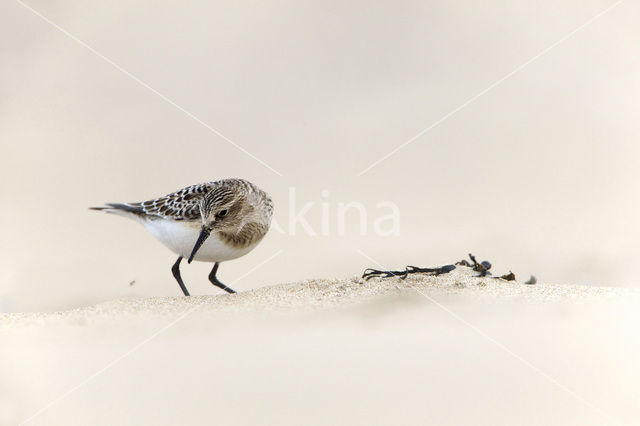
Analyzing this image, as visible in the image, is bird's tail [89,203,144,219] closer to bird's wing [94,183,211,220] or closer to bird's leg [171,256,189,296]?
bird's wing [94,183,211,220]

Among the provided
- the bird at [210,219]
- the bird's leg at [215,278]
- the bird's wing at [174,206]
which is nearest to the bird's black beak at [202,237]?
the bird at [210,219]

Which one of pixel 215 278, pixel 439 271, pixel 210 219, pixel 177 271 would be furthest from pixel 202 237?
pixel 439 271

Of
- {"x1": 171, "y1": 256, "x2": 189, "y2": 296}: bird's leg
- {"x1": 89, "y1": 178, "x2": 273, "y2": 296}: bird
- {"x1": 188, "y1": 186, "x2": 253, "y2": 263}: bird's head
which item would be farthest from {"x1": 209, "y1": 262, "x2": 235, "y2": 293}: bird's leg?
{"x1": 188, "y1": 186, "x2": 253, "y2": 263}: bird's head

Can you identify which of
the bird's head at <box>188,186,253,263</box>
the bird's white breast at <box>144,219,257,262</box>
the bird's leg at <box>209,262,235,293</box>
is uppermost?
the bird's head at <box>188,186,253,263</box>

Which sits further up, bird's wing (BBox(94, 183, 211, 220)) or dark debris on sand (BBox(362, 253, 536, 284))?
bird's wing (BBox(94, 183, 211, 220))

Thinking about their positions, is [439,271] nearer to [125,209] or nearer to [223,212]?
[223,212]

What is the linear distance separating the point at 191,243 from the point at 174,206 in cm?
46

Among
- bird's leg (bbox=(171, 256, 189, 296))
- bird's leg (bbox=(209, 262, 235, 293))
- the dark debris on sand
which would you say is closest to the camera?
the dark debris on sand

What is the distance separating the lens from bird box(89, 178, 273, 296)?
5902 mm

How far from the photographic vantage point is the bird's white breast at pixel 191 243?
5.95 m

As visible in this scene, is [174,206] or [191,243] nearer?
[191,243]

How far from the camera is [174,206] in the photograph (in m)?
6.23

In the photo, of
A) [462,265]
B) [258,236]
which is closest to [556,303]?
[462,265]

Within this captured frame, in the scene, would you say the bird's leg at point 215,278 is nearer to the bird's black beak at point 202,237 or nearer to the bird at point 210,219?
the bird at point 210,219
